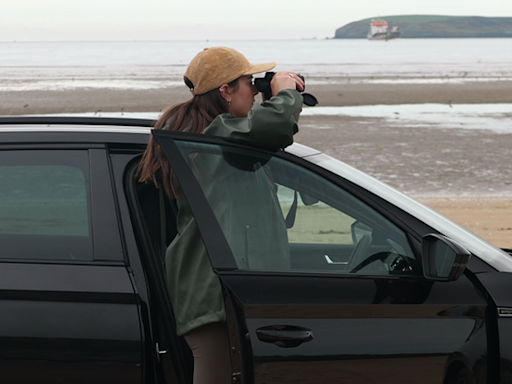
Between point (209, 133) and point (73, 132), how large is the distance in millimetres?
524

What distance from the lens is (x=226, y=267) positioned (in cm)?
226

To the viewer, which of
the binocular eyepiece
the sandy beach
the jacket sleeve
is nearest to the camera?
the jacket sleeve

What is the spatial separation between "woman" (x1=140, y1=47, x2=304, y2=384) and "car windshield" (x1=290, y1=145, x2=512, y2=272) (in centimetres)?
26

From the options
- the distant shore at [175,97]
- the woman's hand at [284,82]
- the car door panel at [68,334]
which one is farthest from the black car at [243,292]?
the distant shore at [175,97]

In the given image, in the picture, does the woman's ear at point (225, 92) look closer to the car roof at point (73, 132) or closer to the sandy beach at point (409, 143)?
the car roof at point (73, 132)

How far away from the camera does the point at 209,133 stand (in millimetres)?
2443

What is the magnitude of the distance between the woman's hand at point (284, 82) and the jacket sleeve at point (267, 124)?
0.10 metres

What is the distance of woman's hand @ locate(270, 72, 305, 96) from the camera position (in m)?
2.54

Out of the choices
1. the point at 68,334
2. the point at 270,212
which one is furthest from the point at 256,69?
the point at 68,334

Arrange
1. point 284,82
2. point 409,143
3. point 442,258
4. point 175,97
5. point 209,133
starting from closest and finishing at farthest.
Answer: point 442,258, point 209,133, point 284,82, point 409,143, point 175,97

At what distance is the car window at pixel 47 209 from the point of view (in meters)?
2.43

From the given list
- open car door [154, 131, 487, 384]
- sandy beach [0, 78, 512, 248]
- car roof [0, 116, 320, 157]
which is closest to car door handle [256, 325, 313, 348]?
open car door [154, 131, 487, 384]

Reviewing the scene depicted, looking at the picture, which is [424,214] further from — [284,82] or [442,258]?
[284,82]

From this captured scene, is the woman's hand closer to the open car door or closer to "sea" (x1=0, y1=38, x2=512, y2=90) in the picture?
the open car door
